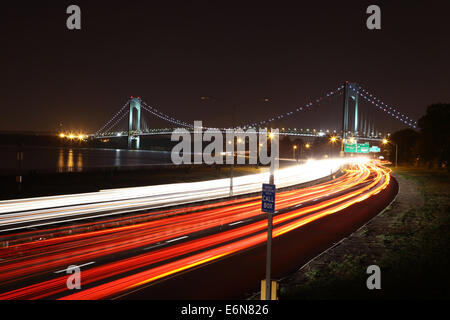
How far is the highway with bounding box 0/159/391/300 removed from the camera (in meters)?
9.27

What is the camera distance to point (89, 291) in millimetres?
8883

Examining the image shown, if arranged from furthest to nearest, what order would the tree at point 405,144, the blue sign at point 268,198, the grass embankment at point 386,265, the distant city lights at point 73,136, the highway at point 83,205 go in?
1. the distant city lights at point 73,136
2. the tree at point 405,144
3. the highway at point 83,205
4. the grass embankment at point 386,265
5. the blue sign at point 268,198

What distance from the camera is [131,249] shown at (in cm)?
1246

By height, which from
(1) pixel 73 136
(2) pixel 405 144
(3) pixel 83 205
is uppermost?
(1) pixel 73 136

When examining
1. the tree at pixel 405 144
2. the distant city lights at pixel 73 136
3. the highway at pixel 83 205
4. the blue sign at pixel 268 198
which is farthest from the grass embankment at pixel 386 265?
the distant city lights at pixel 73 136

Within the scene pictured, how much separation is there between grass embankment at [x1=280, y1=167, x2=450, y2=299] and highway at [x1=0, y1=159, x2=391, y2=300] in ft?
5.59

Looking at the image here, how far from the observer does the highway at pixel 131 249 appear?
9273 mm

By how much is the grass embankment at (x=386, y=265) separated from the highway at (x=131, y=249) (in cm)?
171

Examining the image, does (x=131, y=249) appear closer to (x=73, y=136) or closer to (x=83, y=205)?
(x=83, y=205)

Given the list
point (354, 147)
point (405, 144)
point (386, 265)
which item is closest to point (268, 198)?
point (386, 265)

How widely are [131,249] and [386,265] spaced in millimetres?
7633

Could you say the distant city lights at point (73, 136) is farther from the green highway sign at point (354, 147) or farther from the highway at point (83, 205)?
the highway at point (83, 205)

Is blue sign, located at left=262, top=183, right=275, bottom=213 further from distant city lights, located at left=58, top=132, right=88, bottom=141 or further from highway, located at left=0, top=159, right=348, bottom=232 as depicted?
distant city lights, located at left=58, top=132, right=88, bottom=141
